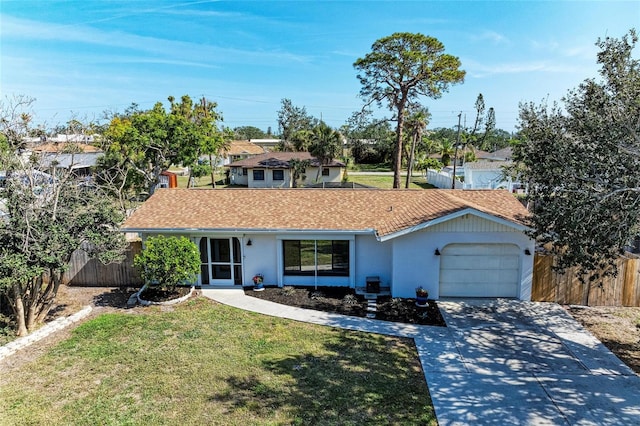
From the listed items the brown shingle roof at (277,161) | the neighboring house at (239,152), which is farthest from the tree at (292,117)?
the brown shingle roof at (277,161)

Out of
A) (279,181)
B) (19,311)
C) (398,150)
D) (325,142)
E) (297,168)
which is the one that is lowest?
(19,311)

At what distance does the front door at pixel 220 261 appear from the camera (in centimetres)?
1605

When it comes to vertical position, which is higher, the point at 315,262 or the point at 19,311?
the point at 315,262

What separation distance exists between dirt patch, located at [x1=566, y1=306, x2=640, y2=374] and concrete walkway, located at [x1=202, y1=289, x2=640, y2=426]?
0.31 metres

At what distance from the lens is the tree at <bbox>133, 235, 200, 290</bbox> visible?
1391cm

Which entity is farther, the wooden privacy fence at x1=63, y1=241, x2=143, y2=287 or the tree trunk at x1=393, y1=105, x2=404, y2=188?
the tree trunk at x1=393, y1=105, x2=404, y2=188

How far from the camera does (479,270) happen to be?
14.6 m

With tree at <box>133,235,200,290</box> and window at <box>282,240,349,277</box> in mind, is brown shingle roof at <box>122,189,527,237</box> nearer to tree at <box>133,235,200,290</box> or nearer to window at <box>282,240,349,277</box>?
window at <box>282,240,349,277</box>

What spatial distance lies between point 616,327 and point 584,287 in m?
2.01

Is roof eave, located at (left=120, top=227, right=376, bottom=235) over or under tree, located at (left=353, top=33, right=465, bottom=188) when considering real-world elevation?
under

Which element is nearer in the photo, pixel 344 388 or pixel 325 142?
pixel 344 388

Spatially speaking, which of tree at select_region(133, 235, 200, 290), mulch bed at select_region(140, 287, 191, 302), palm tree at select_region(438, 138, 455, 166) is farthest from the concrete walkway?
palm tree at select_region(438, 138, 455, 166)

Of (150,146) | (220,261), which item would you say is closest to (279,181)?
(150,146)

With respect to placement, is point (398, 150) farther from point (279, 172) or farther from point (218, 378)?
point (218, 378)
